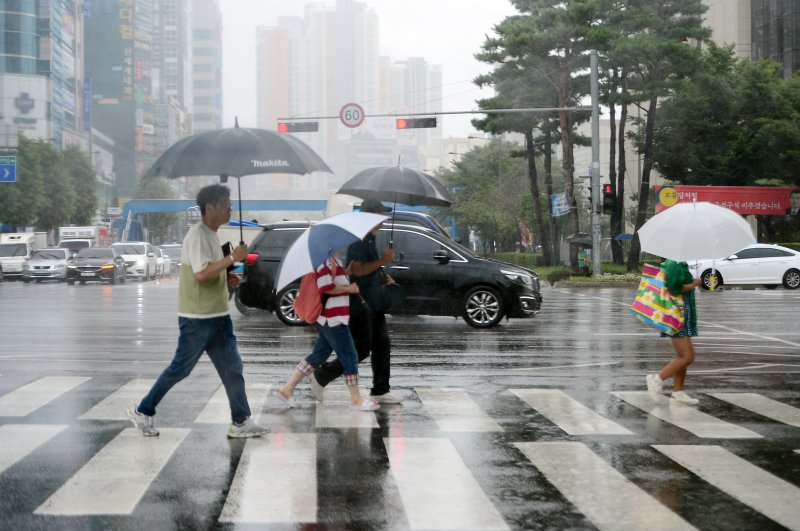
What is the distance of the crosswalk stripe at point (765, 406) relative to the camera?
895 centimetres

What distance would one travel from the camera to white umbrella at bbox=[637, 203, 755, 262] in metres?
9.60

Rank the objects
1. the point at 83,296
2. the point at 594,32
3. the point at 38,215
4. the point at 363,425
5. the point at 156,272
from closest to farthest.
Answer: the point at 363,425 < the point at 83,296 < the point at 594,32 < the point at 156,272 < the point at 38,215

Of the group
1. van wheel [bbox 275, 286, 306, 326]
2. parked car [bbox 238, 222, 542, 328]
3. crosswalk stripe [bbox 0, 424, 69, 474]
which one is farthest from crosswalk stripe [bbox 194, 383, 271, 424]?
parked car [bbox 238, 222, 542, 328]

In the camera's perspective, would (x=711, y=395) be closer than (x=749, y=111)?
Yes

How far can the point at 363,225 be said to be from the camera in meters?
8.52

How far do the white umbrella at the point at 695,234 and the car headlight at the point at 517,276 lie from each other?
768 cm

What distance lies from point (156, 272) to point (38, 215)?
31.7 m

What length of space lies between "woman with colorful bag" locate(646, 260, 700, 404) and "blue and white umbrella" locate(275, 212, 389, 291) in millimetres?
3002

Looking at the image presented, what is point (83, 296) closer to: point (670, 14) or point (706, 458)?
point (706, 458)

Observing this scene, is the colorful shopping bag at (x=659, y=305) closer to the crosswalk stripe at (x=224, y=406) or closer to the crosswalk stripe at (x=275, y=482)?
the crosswalk stripe at (x=224, y=406)

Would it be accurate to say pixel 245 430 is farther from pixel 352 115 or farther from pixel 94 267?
pixel 94 267

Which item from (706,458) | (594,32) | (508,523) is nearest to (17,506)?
(508,523)

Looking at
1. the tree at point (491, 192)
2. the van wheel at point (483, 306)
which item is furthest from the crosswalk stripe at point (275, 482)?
the tree at point (491, 192)

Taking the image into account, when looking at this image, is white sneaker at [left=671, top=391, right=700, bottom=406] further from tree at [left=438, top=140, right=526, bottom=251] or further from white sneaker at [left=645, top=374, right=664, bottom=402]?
tree at [left=438, top=140, right=526, bottom=251]
